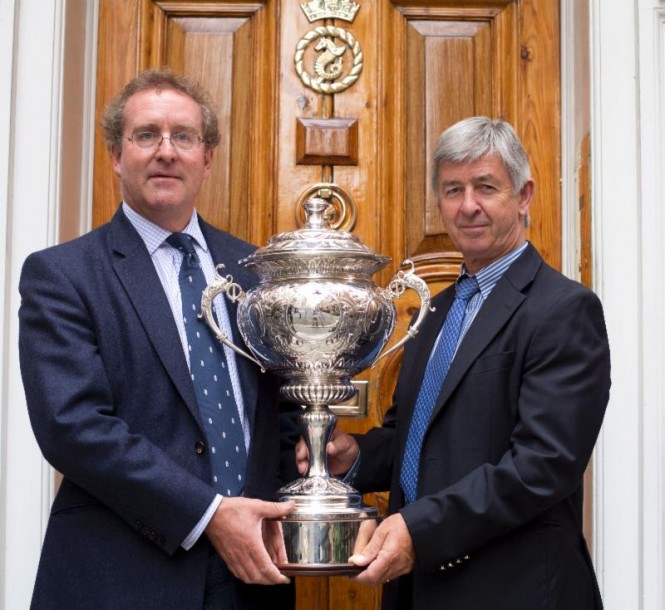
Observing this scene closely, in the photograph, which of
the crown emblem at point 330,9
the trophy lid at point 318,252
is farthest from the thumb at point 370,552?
the crown emblem at point 330,9

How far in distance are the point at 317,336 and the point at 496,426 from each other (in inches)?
15.6

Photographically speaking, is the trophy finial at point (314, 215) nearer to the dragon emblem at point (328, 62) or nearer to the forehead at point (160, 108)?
the forehead at point (160, 108)

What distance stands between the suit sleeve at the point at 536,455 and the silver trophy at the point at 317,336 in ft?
Answer: 0.49

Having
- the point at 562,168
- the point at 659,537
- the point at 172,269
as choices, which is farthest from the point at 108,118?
the point at 659,537

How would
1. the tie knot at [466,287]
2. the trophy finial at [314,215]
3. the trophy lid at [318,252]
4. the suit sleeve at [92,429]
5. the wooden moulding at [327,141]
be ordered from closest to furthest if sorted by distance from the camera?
1. the suit sleeve at [92,429]
2. the trophy lid at [318,252]
3. the trophy finial at [314,215]
4. the tie knot at [466,287]
5. the wooden moulding at [327,141]

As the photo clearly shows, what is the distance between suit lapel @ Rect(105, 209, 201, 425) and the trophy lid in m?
0.20

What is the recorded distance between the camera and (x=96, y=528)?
7.95 feet

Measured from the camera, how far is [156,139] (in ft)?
8.57

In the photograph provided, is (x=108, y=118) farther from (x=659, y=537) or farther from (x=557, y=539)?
(x=659, y=537)

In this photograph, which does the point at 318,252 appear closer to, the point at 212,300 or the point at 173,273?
the point at 212,300

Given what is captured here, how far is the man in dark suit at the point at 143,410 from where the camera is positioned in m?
2.34

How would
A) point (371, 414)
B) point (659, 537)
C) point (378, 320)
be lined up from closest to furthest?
point (378, 320)
point (659, 537)
point (371, 414)

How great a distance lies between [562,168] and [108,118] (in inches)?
51.8

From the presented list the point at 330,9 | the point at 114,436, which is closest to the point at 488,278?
the point at 114,436
